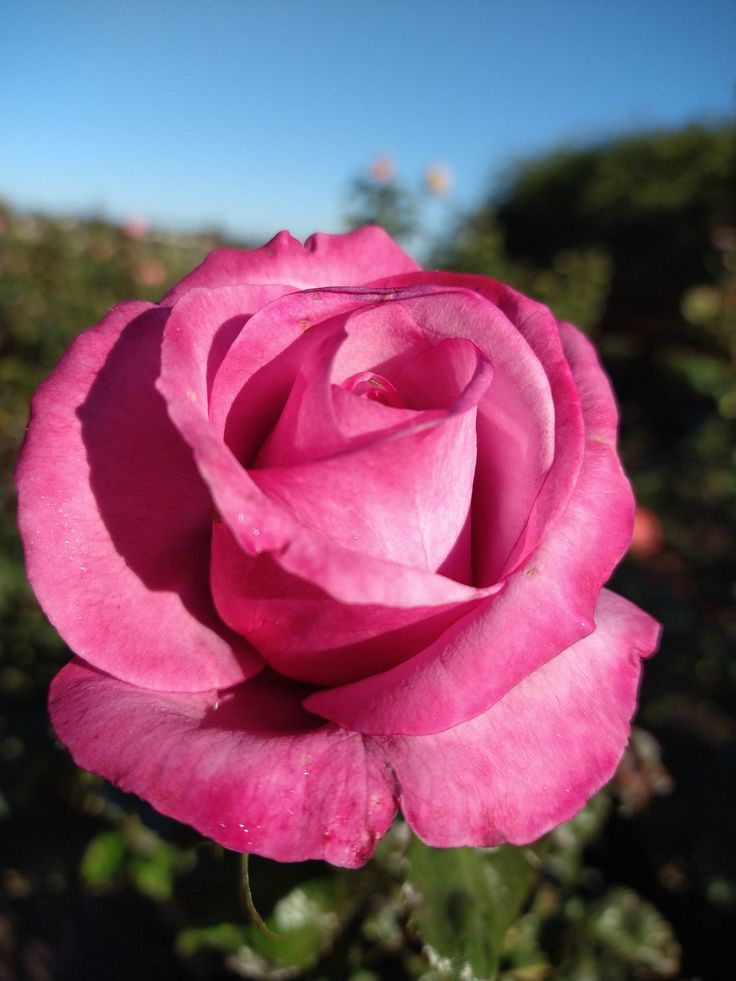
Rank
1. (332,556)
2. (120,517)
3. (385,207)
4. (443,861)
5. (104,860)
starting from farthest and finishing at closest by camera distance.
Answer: (385,207) < (104,860) < (443,861) < (120,517) < (332,556)

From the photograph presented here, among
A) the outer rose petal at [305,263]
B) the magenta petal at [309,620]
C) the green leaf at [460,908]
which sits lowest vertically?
the green leaf at [460,908]

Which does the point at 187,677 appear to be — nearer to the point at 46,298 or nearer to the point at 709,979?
the point at 709,979

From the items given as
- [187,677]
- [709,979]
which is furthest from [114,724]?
[709,979]

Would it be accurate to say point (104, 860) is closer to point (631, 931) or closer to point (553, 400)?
point (631, 931)

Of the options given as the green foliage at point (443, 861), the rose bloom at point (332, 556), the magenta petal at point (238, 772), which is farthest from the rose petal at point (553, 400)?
the green foliage at point (443, 861)

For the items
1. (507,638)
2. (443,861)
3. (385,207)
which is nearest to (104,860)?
(443,861)

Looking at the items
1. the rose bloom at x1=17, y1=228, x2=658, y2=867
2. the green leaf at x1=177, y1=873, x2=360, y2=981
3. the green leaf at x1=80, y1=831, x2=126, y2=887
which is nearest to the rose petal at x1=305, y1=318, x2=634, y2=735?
the rose bloom at x1=17, y1=228, x2=658, y2=867

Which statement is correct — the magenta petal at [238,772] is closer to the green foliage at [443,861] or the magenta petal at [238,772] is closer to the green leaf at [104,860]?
the green foliage at [443,861]
